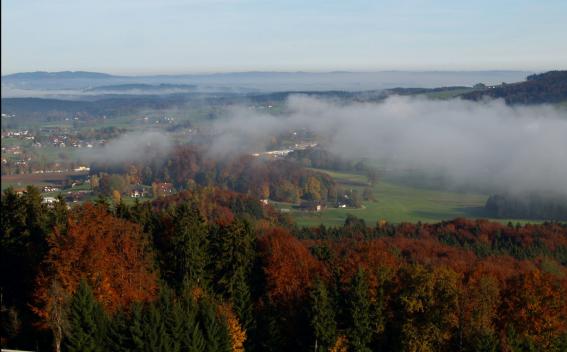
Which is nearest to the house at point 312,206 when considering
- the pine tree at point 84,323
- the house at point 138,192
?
the house at point 138,192

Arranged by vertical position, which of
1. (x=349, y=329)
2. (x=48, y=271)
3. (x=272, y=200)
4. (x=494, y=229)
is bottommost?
(x=272, y=200)

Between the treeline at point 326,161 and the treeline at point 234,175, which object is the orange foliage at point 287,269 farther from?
the treeline at point 326,161

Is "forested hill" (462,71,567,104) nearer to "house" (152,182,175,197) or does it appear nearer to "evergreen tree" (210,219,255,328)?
"house" (152,182,175,197)

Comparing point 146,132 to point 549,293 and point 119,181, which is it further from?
point 549,293

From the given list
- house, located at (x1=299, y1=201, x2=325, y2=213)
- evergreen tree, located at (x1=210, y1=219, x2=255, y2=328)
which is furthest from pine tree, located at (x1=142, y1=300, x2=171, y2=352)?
house, located at (x1=299, y1=201, x2=325, y2=213)

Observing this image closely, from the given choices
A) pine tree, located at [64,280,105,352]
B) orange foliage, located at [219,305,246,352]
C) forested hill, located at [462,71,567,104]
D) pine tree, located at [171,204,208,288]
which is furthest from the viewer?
forested hill, located at [462,71,567,104]

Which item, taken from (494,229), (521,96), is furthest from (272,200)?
(521,96)
